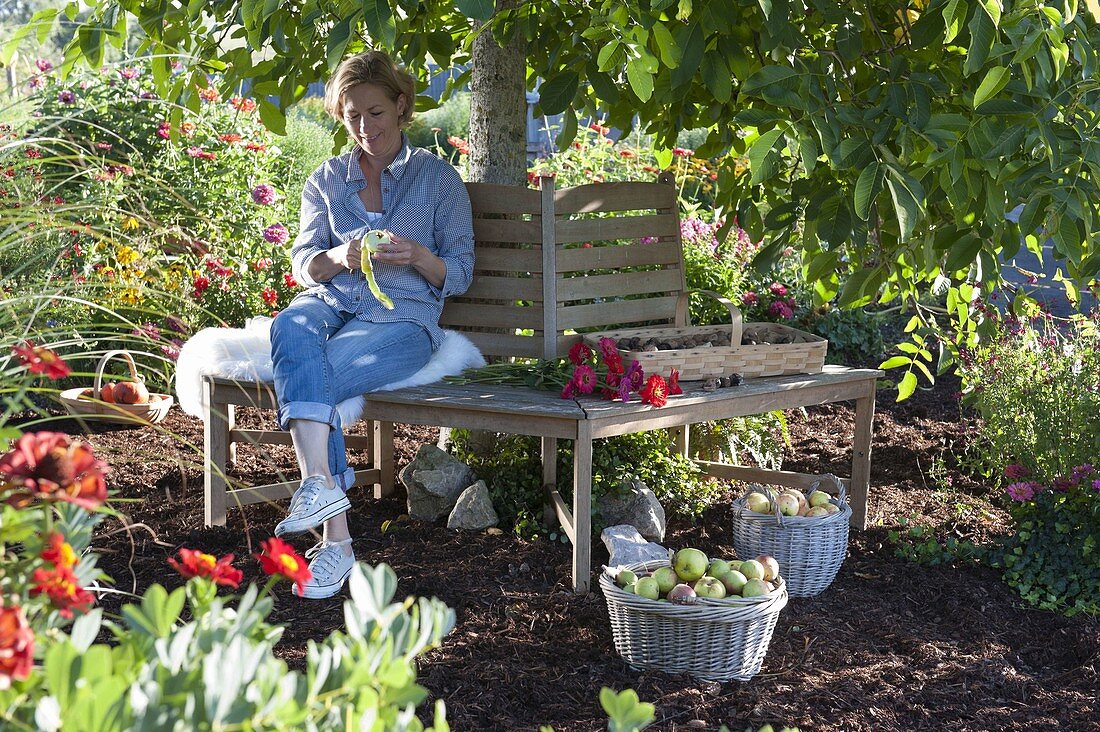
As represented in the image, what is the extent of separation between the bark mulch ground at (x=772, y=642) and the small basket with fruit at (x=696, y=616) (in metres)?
0.05

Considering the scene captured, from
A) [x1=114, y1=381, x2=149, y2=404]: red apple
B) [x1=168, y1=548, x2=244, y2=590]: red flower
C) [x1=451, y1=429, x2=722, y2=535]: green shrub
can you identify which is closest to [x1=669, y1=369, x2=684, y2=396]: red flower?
[x1=451, y1=429, x2=722, y2=535]: green shrub

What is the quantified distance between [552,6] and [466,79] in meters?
0.74

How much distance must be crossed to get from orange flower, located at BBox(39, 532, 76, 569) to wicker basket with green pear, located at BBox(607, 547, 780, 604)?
5.18ft

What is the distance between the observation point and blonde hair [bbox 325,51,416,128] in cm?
332

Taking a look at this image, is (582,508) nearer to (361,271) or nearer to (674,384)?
(674,384)

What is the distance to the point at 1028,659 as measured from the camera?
271 cm

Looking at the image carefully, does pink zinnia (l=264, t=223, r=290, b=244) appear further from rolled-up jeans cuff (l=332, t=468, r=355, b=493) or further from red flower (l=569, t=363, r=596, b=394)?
red flower (l=569, t=363, r=596, b=394)

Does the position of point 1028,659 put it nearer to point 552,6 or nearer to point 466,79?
point 552,6

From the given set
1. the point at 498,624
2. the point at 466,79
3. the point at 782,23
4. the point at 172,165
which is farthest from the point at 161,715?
the point at 172,165

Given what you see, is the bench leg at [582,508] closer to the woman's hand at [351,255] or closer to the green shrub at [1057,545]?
the woman's hand at [351,255]

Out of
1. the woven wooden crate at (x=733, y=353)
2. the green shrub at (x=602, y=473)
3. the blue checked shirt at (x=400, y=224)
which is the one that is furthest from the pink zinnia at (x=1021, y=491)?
the blue checked shirt at (x=400, y=224)

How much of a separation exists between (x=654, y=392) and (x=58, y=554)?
A: 208cm

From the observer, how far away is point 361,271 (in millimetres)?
3381

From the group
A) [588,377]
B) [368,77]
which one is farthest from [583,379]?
[368,77]
